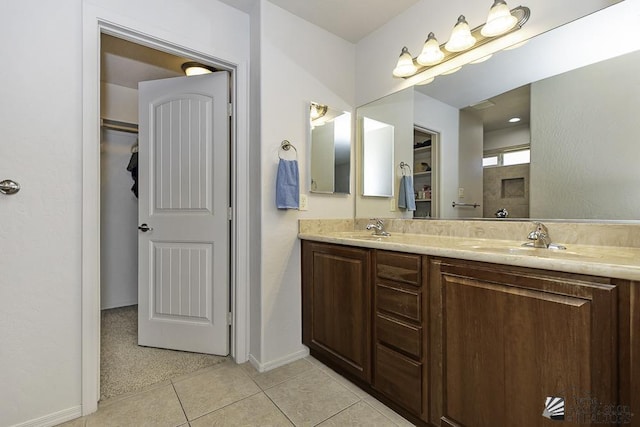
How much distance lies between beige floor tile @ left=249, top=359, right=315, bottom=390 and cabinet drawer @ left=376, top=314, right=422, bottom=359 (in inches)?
26.8

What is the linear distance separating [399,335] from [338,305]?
444 millimetres

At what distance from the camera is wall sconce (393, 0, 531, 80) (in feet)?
4.67

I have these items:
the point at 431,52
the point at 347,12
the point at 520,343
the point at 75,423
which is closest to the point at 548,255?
the point at 520,343

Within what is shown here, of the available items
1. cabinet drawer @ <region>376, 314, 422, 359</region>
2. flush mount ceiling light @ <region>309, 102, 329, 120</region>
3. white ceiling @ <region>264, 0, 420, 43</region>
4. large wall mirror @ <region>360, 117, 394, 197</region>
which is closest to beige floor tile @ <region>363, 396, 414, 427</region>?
cabinet drawer @ <region>376, 314, 422, 359</region>

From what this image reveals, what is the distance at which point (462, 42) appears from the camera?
1.57m

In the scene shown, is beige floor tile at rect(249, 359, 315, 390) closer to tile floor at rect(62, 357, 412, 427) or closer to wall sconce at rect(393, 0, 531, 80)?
tile floor at rect(62, 357, 412, 427)

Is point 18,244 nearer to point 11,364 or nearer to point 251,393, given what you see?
point 11,364

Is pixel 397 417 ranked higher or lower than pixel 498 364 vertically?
lower

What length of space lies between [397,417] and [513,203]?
1250mm

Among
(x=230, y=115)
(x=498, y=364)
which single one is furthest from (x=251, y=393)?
(x=230, y=115)

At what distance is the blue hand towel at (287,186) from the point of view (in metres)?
1.83

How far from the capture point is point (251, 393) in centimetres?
160

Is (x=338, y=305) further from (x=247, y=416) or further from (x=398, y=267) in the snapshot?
(x=247, y=416)

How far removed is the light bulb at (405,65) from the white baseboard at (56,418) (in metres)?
2.63
